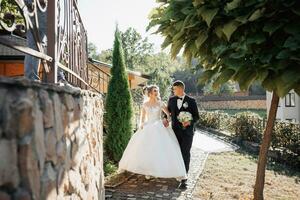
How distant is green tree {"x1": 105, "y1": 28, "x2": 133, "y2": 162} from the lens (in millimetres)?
9398

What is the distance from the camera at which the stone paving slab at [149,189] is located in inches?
240

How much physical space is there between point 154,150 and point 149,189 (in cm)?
92

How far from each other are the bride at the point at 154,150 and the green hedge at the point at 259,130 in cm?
550

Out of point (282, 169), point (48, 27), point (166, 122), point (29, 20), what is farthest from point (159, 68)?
point (29, 20)

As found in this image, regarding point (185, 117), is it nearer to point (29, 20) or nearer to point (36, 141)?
point (29, 20)

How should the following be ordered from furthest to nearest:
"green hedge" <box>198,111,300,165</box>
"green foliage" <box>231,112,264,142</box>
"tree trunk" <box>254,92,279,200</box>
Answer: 1. "green foliage" <box>231,112,264,142</box>
2. "green hedge" <box>198,111,300,165</box>
3. "tree trunk" <box>254,92,279,200</box>

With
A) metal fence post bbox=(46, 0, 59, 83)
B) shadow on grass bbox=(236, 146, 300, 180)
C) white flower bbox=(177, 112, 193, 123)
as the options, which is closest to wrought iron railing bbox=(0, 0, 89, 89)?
metal fence post bbox=(46, 0, 59, 83)

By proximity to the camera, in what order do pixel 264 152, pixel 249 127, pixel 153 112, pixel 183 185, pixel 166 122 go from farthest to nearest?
pixel 249 127 < pixel 153 112 < pixel 166 122 < pixel 183 185 < pixel 264 152

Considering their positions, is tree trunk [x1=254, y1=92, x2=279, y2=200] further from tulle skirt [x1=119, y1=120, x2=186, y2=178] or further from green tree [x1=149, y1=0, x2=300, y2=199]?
tulle skirt [x1=119, y1=120, x2=186, y2=178]

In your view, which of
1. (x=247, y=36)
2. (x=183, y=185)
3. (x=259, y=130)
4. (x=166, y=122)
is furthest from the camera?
(x=259, y=130)

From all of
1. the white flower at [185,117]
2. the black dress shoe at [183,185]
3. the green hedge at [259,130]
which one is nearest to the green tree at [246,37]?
the white flower at [185,117]

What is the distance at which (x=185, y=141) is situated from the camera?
729cm

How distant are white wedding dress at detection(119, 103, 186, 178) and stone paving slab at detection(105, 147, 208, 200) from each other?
229 mm

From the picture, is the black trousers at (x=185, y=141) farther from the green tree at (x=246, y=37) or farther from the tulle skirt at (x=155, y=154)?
the green tree at (x=246, y=37)
